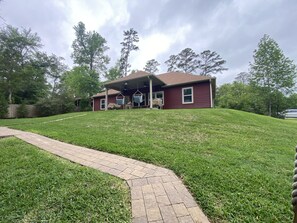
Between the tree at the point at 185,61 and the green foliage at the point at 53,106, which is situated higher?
the tree at the point at 185,61

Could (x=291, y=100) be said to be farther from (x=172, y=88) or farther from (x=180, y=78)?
(x=172, y=88)

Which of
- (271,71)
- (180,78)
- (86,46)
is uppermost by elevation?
(86,46)

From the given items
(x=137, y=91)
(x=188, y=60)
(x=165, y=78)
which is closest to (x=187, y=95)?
(x=165, y=78)

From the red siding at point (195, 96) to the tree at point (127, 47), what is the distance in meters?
15.5

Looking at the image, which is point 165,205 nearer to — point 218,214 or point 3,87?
point 218,214

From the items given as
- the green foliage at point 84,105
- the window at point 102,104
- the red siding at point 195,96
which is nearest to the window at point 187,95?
the red siding at point 195,96

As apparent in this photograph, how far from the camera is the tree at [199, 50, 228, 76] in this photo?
29016mm

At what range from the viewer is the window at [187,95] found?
13.0 m

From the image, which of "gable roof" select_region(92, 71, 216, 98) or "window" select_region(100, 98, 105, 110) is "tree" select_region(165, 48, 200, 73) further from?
"window" select_region(100, 98, 105, 110)

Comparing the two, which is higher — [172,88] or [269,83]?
[269,83]

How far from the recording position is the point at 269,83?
2064cm

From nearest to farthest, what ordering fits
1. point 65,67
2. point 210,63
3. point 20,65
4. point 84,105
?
point 20,65, point 84,105, point 65,67, point 210,63

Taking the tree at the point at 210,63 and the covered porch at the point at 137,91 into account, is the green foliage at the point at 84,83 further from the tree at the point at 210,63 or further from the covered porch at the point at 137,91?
the tree at the point at 210,63

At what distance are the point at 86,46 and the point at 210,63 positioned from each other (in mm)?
20749
